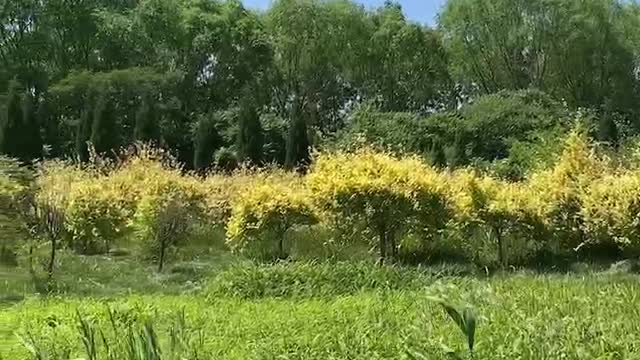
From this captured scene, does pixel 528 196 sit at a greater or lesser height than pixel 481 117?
lesser

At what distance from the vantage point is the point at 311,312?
7.36 meters

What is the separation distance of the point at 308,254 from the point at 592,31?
28150 mm

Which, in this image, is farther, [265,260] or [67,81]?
[67,81]

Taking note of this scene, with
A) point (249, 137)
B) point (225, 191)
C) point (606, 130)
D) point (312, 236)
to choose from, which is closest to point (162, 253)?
point (312, 236)

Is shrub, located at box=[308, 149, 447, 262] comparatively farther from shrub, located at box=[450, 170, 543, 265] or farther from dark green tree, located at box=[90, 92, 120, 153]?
dark green tree, located at box=[90, 92, 120, 153]

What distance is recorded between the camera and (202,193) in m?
15.5

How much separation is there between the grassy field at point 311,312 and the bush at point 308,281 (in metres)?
0.01

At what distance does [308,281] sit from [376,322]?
11.7 ft

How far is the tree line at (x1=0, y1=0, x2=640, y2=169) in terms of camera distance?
35875 millimetres

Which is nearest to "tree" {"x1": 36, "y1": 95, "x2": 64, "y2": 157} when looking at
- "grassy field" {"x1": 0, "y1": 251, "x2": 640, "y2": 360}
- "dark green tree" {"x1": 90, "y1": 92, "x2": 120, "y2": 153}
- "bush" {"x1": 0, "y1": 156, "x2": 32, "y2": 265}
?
"dark green tree" {"x1": 90, "y1": 92, "x2": 120, "y2": 153}

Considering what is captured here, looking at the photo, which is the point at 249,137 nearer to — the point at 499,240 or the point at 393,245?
the point at 393,245

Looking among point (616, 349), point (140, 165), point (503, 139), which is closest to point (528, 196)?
point (140, 165)

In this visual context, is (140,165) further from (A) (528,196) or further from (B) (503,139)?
(B) (503,139)

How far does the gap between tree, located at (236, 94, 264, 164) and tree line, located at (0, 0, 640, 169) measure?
191 inches
